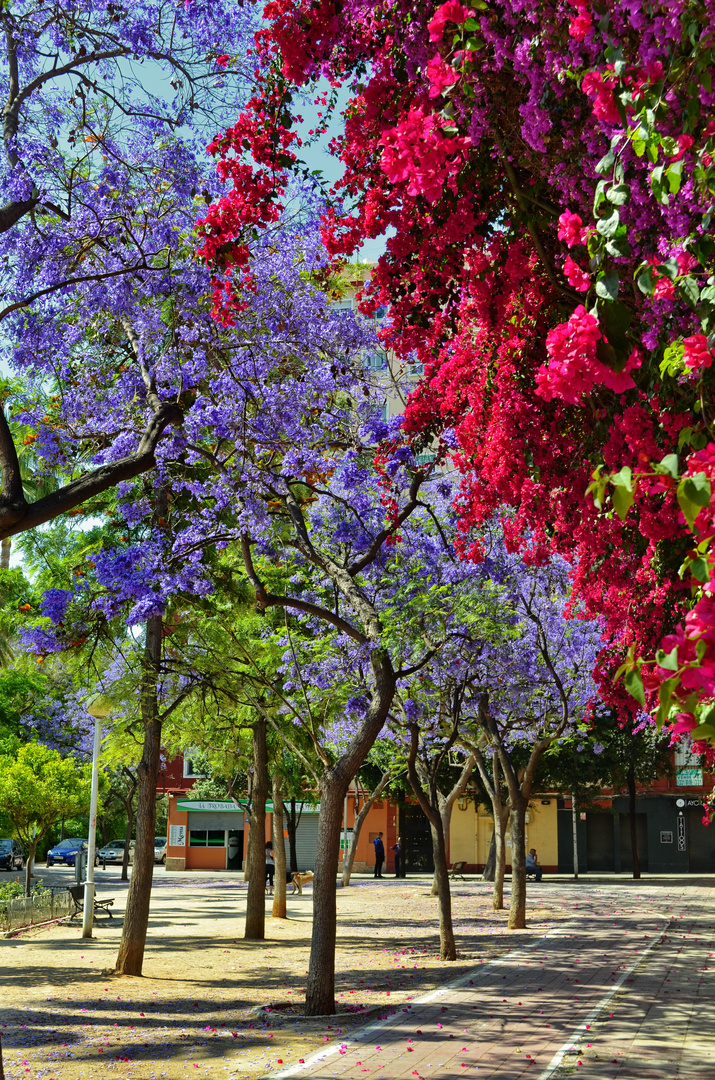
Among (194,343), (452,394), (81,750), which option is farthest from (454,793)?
(452,394)

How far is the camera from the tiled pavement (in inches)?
322

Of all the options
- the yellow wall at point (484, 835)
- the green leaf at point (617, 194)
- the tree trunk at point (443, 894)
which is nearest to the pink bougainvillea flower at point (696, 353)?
the green leaf at point (617, 194)

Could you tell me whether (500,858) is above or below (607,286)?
below

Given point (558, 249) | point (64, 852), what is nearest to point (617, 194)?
point (558, 249)

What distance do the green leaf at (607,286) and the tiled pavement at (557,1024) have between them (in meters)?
6.95

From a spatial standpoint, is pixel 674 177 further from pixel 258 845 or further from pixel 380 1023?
pixel 258 845

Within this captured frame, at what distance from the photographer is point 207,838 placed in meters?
53.0

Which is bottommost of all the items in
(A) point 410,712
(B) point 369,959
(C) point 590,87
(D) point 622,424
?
(B) point 369,959

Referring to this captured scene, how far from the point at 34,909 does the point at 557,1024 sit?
51.1 feet

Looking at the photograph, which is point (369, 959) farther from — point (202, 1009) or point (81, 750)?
point (81, 750)

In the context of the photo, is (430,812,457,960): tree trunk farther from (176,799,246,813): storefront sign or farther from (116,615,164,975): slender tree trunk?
(176,799,246,813): storefront sign

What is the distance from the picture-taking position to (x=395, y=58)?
241 inches

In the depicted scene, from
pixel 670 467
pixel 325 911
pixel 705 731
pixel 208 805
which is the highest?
pixel 670 467

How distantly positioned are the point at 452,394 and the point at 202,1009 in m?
7.95
